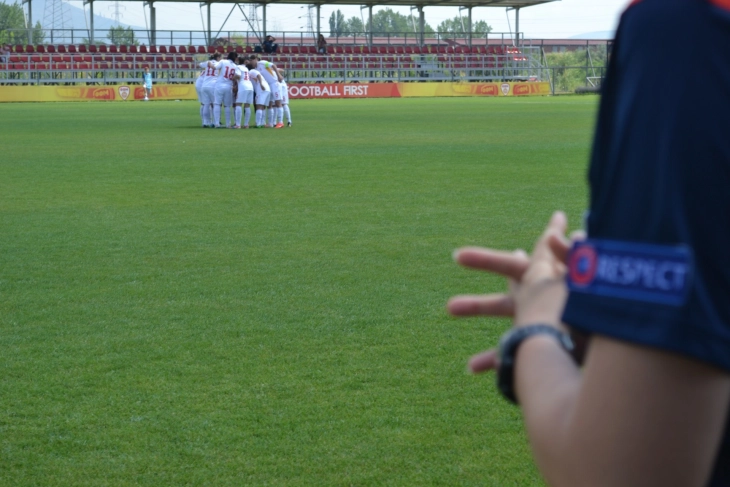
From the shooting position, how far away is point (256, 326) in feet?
20.3

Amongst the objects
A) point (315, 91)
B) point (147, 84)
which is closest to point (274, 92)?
point (147, 84)

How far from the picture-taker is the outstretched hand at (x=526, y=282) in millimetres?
1126

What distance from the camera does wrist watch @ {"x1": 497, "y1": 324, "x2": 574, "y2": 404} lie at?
3.63ft

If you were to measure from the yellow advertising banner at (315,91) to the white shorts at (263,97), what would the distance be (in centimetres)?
2288

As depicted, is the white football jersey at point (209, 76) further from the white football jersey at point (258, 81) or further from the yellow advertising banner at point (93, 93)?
the yellow advertising banner at point (93, 93)

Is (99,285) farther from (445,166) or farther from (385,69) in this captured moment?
(385,69)

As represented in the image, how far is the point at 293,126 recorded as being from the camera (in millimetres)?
27984

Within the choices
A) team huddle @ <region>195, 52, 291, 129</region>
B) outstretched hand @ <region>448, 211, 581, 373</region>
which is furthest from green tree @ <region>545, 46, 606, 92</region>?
outstretched hand @ <region>448, 211, 581, 373</region>

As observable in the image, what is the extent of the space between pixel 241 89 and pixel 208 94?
1.38 meters

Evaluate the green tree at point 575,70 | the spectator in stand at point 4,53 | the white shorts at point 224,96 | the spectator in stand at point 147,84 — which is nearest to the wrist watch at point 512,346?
the white shorts at point 224,96

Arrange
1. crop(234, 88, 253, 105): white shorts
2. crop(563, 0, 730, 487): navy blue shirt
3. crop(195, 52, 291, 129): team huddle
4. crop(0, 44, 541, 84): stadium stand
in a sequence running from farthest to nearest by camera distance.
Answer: crop(0, 44, 541, 84): stadium stand
crop(195, 52, 291, 129): team huddle
crop(234, 88, 253, 105): white shorts
crop(563, 0, 730, 487): navy blue shirt

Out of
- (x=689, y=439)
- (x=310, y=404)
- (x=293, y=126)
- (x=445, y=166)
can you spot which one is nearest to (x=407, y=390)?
(x=310, y=404)

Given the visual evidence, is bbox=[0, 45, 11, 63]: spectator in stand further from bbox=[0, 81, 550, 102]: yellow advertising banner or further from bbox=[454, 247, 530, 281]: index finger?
bbox=[454, 247, 530, 281]: index finger

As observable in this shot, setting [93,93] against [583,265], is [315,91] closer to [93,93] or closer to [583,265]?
[93,93]
